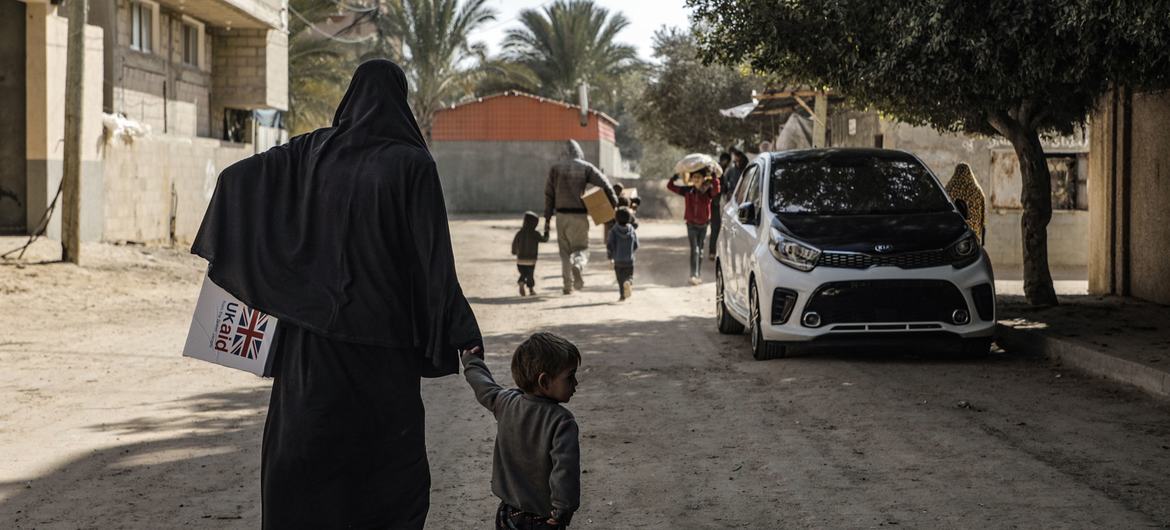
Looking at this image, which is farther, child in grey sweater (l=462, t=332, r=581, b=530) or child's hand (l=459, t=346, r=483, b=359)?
child's hand (l=459, t=346, r=483, b=359)

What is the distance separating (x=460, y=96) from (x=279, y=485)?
60648mm

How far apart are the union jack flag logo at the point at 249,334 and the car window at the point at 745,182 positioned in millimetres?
8690

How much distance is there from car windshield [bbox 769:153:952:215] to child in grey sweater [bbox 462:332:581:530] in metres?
7.40

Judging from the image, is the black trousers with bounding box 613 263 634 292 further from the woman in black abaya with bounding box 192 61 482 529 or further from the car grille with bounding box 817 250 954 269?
the woman in black abaya with bounding box 192 61 482 529

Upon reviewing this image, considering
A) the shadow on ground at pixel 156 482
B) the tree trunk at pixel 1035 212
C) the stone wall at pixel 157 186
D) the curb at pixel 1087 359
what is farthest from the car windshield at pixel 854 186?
the stone wall at pixel 157 186

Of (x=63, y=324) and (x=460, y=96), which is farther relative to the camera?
(x=460, y=96)

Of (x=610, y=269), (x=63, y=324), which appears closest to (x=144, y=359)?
(x=63, y=324)

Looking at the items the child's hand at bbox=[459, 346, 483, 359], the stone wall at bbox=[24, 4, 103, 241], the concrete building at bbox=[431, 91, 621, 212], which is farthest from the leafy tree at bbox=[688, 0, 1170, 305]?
the concrete building at bbox=[431, 91, 621, 212]

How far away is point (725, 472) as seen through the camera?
21.2 feet

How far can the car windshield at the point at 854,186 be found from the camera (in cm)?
1104

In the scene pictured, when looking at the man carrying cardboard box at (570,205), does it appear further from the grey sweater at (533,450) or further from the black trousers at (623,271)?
the grey sweater at (533,450)

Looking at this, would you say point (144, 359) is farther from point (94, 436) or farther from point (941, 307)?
point (941, 307)

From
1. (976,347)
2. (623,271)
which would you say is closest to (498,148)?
(623,271)

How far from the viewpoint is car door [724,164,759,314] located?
1134 cm
